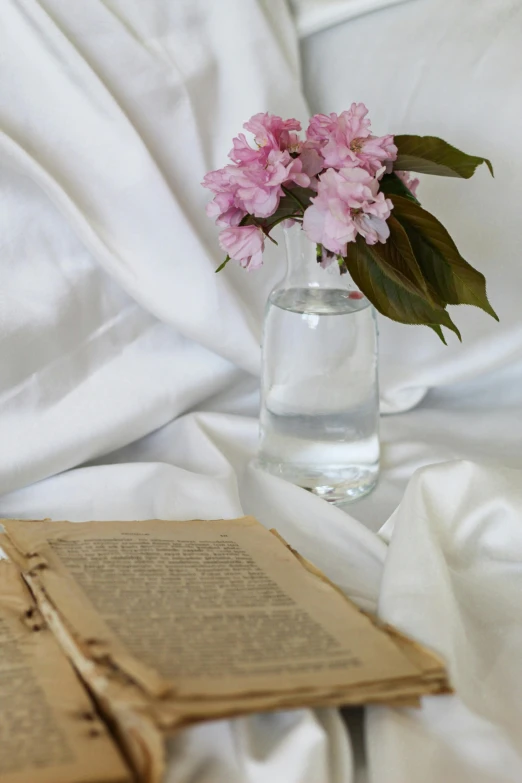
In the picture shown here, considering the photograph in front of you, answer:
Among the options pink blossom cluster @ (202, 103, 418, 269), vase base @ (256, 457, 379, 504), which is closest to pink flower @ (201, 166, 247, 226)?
pink blossom cluster @ (202, 103, 418, 269)

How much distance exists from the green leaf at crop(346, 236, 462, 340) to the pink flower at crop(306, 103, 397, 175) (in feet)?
0.20

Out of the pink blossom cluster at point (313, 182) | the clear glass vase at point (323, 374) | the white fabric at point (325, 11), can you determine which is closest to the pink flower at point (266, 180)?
the pink blossom cluster at point (313, 182)

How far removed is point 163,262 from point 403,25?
366 millimetres

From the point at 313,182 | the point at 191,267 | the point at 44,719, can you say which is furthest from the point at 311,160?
the point at 44,719

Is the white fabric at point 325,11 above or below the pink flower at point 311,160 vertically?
above

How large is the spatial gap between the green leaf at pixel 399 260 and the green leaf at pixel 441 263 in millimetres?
20

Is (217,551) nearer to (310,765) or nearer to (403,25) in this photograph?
(310,765)

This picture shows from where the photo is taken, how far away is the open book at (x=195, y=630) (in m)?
0.43

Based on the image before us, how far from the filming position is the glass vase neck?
0.82 metres

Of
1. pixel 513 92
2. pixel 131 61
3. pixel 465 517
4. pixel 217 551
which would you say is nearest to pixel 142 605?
pixel 217 551

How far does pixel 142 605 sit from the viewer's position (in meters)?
0.52

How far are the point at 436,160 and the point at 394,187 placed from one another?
0.04m

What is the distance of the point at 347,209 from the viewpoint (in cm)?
69

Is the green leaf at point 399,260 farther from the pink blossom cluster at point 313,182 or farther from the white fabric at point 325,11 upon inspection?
the white fabric at point 325,11
